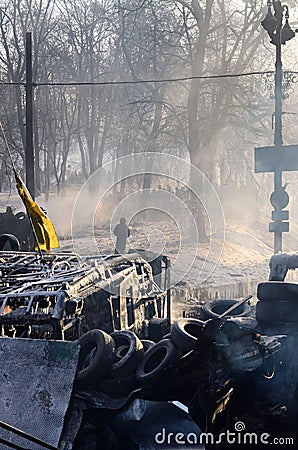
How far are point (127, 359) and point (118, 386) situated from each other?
372 millimetres

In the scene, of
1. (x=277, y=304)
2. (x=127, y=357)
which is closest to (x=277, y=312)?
(x=277, y=304)

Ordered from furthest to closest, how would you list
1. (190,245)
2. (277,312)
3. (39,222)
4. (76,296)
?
(190,245) → (39,222) → (76,296) → (277,312)

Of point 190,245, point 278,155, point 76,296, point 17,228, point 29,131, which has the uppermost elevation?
point 29,131

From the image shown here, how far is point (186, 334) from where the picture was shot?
674 cm

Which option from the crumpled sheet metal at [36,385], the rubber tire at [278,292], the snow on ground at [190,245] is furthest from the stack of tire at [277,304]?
the snow on ground at [190,245]

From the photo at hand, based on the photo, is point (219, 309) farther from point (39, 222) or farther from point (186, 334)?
point (186, 334)

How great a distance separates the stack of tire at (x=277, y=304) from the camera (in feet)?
21.4

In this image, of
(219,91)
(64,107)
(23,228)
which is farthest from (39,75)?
(23,228)

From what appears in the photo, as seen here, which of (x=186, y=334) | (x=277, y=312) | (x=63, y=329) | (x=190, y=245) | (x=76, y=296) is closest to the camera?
(x=277, y=312)

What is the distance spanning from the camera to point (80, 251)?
81.2ft

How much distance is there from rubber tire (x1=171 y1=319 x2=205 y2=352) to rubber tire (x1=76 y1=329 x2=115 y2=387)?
0.74m

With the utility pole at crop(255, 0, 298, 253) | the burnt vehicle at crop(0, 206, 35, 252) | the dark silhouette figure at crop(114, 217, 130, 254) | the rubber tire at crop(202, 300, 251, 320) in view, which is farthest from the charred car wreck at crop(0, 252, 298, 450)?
the burnt vehicle at crop(0, 206, 35, 252)

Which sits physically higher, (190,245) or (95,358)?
(95,358)

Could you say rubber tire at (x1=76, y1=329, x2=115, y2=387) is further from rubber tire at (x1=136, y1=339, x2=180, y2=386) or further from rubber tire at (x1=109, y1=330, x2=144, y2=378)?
rubber tire at (x1=136, y1=339, x2=180, y2=386)
